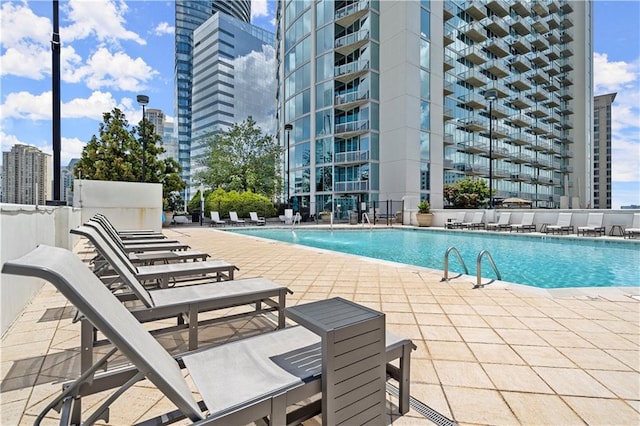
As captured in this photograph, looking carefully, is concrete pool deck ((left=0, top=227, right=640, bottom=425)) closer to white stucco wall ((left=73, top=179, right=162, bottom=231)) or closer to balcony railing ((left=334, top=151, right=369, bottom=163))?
white stucco wall ((left=73, top=179, right=162, bottom=231))

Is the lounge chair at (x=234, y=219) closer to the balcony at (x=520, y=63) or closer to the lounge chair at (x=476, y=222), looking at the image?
the lounge chair at (x=476, y=222)

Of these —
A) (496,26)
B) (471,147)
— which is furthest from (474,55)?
(471,147)

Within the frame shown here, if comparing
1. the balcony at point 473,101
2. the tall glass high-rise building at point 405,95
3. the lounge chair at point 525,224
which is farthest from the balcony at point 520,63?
the lounge chair at point 525,224

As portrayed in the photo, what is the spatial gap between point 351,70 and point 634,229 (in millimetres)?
20524

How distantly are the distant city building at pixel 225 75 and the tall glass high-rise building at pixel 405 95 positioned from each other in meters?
41.4

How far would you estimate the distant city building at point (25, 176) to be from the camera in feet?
14.4

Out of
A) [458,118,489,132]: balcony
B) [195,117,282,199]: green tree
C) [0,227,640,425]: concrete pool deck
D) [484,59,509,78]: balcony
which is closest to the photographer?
[0,227,640,425]: concrete pool deck

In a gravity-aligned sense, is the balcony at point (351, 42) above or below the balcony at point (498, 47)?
below

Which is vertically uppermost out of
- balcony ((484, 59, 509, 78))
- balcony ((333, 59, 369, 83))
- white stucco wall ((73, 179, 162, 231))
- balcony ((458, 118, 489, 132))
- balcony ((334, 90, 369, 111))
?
balcony ((484, 59, 509, 78))

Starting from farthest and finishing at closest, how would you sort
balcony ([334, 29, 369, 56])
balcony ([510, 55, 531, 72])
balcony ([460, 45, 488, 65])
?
balcony ([510, 55, 531, 72]) → balcony ([460, 45, 488, 65]) → balcony ([334, 29, 369, 56])

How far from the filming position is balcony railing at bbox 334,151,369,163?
2489 cm

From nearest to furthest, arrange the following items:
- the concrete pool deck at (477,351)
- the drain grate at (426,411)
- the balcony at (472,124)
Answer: the drain grate at (426,411), the concrete pool deck at (477,351), the balcony at (472,124)

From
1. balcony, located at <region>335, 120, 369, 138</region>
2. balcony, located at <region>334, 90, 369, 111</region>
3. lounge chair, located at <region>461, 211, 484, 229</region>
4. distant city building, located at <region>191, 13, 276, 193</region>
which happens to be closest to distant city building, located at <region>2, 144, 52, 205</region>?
lounge chair, located at <region>461, 211, 484, 229</region>

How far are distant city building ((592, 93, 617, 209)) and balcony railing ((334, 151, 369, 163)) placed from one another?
62.0 m
